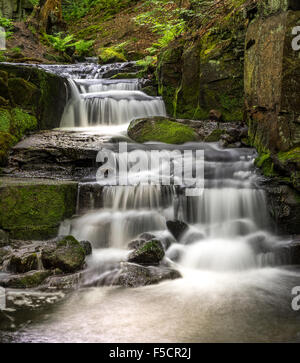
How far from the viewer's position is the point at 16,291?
3572 millimetres

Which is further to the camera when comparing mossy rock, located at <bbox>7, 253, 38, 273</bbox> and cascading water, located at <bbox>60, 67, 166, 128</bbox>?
cascading water, located at <bbox>60, 67, 166, 128</bbox>

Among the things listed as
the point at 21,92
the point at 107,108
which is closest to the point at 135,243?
the point at 21,92

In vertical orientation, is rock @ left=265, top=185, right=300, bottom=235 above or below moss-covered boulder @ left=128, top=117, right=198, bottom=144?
below

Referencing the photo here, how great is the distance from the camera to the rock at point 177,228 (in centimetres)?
498

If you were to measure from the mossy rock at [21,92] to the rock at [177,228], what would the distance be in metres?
4.73

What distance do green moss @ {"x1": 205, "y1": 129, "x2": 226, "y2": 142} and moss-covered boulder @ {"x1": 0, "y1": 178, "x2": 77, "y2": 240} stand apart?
374 centimetres

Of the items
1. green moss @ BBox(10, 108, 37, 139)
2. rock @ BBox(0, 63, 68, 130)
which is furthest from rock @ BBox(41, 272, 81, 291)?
rock @ BBox(0, 63, 68, 130)

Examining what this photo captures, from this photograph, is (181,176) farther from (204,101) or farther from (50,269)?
(204,101)

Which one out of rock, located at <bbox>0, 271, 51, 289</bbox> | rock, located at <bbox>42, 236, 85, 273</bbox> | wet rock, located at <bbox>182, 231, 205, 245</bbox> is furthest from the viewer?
wet rock, located at <bbox>182, 231, 205, 245</bbox>

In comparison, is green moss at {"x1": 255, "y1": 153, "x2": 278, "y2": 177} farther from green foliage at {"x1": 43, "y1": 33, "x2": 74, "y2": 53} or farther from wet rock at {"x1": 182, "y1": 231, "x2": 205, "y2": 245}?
green foliage at {"x1": 43, "y1": 33, "x2": 74, "y2": 53}

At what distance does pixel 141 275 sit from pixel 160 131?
4.37 metres

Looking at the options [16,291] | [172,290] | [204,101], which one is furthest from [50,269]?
[204,101]

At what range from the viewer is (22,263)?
387 cm

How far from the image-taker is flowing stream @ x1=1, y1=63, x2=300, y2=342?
2.88 m
